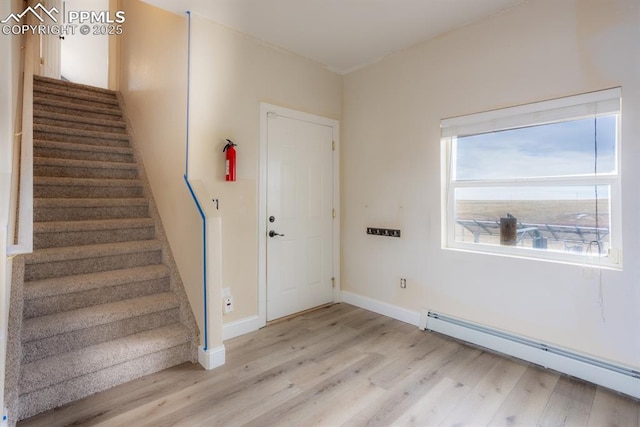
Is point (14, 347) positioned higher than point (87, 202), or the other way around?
point (87, 202)

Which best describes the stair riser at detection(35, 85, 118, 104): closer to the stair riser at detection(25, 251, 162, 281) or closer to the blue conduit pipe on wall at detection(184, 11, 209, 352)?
the blue conduit pipe on wall at detection(184, 11, 209, 352)

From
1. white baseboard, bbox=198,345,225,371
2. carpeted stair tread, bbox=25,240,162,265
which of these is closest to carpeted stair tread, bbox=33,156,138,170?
carpeted stair tread, bbox=25,240,162,265

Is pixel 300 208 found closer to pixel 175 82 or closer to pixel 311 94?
pixel 311 94

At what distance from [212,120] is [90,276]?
5.25 ft

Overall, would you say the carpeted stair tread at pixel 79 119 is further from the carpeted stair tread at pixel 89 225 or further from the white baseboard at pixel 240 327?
the white baseboard at pixel 240 327

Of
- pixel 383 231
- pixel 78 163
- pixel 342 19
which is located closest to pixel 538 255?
pixel 383 231

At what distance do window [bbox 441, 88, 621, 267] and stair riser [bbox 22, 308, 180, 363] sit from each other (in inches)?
101

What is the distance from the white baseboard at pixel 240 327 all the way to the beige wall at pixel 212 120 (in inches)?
1.9

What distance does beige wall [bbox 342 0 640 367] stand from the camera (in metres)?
2.07

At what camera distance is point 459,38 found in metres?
2.82

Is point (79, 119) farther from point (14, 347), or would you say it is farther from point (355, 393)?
point (355, 393)

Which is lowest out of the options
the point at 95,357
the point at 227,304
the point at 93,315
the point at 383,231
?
the point at 95,357

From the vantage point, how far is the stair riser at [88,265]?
→ 2377mm

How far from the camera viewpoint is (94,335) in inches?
87.4
